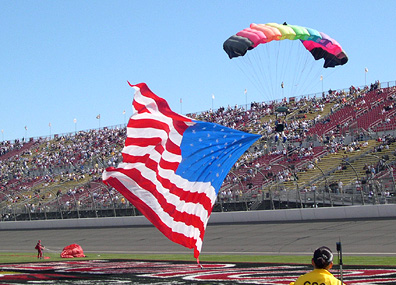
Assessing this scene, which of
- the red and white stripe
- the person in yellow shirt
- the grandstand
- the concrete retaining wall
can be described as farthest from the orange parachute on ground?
the person in yellow shirt

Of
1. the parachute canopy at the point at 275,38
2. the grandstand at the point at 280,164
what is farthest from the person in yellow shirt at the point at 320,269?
the parachute canopy at the point at 275,38

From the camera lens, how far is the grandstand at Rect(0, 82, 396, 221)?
3180 centimetres

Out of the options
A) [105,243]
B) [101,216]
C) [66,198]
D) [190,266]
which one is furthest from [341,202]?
[66,198]

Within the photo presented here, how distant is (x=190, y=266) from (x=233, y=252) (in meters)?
5.82

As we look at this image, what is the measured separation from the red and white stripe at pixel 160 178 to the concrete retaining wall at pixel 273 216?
707 inches

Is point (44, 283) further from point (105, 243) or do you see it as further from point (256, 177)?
point (256, 177)

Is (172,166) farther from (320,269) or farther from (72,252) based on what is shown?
(72,252)

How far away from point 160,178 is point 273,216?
2090 cm

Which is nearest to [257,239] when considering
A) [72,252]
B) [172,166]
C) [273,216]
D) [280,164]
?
[273,216]

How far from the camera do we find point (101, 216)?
A: 41781 mm

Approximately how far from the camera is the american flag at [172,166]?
11.8 metres

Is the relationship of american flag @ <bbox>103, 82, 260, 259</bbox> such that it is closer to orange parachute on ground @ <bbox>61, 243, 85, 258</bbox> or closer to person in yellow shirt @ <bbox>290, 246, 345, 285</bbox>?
person in yellow shirt @ <bbox>290, 246, 345, 285</bbox>

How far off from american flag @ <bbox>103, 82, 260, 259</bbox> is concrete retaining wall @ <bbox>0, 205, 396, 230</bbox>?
1758 cm

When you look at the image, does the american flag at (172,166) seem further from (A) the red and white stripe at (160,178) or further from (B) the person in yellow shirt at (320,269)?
(B) the person in yellow shirt at (320,269)
